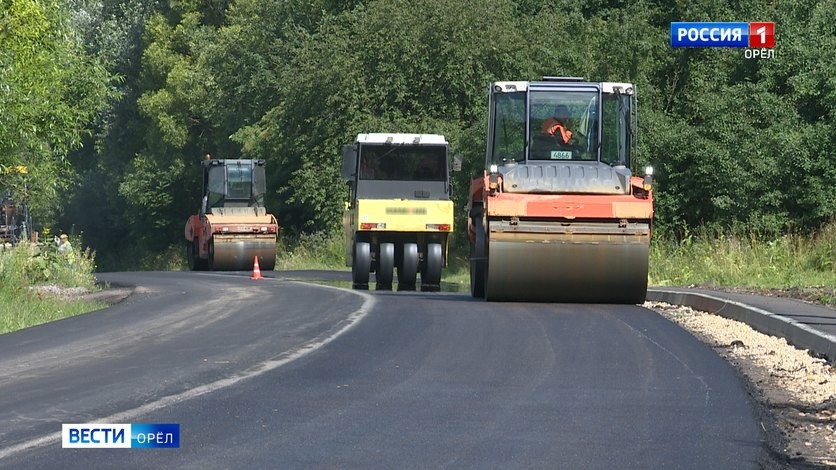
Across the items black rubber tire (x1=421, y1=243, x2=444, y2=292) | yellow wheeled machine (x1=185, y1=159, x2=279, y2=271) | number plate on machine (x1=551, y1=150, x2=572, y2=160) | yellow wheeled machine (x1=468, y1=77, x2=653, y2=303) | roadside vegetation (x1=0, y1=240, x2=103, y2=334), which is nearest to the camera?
yellow wheeled machine (x1=468, y1=77, x2=653, y2=303)

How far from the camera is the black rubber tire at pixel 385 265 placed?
2811cm

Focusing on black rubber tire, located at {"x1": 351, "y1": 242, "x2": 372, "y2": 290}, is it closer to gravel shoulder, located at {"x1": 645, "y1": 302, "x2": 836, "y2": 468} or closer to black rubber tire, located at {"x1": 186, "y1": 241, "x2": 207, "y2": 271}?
gravel shoulder, located at {"x1": 645, "y1": 302, "x2": 836, "y2": 468}

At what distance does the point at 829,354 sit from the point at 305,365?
16.6 ft

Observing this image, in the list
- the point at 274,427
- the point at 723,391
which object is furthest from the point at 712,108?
the point at 274,427

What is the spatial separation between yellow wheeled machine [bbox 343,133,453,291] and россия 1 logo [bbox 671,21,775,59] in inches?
449

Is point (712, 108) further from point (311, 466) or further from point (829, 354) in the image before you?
point (311, 466)

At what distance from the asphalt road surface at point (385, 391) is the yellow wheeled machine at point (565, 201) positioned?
171 cm

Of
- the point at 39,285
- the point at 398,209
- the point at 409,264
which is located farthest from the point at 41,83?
the point at 409,264

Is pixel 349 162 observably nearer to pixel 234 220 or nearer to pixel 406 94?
pixel 234 220

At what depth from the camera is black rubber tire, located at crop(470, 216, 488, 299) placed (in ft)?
71.9

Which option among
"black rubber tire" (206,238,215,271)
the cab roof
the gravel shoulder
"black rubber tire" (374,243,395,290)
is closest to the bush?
"black rubber tire" (374,243,395,290)

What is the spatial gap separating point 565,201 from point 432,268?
8.45 metres

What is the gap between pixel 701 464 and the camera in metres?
7.95

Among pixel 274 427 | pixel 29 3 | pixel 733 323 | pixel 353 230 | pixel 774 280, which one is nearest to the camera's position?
pixel 274 427
